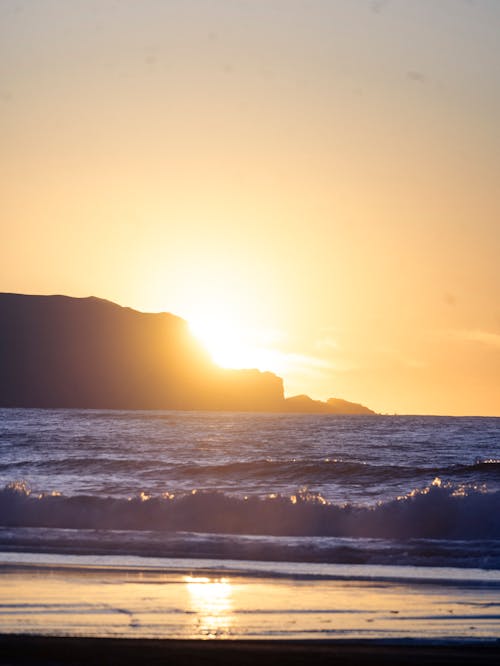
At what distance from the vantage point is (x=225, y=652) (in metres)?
8.46

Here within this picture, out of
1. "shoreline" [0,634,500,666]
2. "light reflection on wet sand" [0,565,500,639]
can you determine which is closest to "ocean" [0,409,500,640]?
"light reflection on wet sand" [0,565,500,639]

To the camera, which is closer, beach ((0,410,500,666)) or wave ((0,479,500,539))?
beach ((0,410,500,666))

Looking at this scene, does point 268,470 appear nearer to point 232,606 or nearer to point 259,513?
point 259,513

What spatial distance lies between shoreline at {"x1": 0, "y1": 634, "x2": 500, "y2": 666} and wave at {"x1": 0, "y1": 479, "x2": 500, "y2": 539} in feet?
40.1

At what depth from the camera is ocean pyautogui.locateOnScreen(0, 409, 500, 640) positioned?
10250mm

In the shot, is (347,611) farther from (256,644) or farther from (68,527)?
(68,527)

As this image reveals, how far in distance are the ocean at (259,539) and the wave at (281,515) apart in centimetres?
3

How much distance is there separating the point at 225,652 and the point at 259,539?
10623mm

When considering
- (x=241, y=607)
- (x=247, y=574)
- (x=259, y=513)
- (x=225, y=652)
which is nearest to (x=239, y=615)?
(x=241, y=607)

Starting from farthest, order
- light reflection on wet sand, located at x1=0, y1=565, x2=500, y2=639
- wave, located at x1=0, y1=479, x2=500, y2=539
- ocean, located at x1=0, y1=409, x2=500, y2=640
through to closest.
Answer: wave, located at x1=0, y1=479, x2=500, y2=539 → ocean, located at x1=0, y1=409, x2=500, y2=640 → light reflection on wet sand, located at x1=0, y1=565, x2=500, y2=639

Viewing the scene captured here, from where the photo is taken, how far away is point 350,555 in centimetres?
1658

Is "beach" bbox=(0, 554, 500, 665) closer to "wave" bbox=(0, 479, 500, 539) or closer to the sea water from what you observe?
the sea water

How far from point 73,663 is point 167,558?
762 cm

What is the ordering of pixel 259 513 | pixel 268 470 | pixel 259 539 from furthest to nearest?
pixel 268 470, pixel 259 513, pixel 259 539
